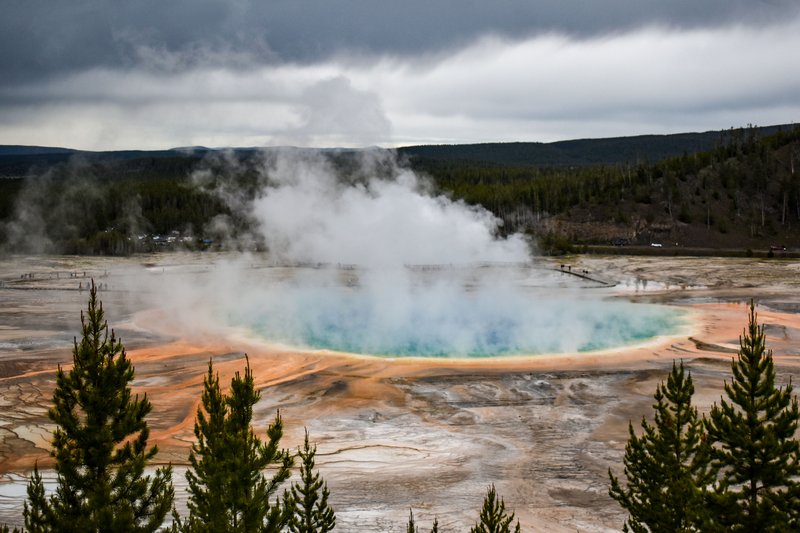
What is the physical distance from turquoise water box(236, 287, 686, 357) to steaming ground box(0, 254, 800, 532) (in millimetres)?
1917

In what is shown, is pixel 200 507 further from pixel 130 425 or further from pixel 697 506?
pixel 697 506

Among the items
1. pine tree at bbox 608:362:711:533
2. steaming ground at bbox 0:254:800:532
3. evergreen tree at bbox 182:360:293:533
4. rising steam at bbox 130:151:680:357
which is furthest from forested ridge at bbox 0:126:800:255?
evergreen tree at bbox 182:360:293:533

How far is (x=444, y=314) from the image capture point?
132 ft

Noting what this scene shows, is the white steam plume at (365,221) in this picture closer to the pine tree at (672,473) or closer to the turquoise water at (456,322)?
the turquoise water at (456,322)

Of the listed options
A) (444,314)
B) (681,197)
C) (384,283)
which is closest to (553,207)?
(681,197)

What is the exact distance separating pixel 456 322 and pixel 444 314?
2499mm

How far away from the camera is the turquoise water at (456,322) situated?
31766 millimetres

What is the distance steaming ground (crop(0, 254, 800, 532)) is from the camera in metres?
16.5

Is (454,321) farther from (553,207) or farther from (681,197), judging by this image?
(681,197)

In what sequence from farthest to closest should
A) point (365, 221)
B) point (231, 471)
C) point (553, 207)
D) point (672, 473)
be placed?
point (553, 207) < point (365, 221) < point (672, 473) < point (231, 471)

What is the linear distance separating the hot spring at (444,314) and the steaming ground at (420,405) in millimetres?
1974

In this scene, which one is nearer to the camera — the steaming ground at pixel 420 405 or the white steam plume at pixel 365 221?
the steaming ground at pixel 420 405

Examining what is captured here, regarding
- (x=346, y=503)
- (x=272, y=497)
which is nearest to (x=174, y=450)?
(x=272, y=497)

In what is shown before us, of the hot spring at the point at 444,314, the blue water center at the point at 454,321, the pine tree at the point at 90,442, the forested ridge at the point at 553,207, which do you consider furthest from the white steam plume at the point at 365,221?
the pine tree at the point at 90,442
